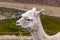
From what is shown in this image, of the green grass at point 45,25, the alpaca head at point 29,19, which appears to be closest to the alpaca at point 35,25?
the alpaca head at point 29,19

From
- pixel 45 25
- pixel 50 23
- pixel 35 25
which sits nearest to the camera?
pixel 35 25

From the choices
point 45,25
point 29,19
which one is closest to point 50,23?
point 45,25

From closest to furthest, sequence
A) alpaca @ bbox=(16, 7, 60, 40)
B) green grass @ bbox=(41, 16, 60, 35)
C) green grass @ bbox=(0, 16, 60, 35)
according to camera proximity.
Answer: alpaca @ bbox=(16, 7, 60, 40) < green grass @ bbox=(0, 16, 60, 35) < green grass @ bbox=(41, 16, 60, 35)

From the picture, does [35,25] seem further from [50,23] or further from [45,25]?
[50,23]

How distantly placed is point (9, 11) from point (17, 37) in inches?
207

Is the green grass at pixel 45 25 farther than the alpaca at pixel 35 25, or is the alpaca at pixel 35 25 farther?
the green grass at pixel 45 25

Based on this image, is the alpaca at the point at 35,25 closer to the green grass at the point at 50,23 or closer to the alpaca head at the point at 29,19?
the alpaca head at the point at 29,19

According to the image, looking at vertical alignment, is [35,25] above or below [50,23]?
above

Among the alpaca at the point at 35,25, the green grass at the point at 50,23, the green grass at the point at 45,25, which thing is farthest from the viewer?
the green grass at the point at 50,23

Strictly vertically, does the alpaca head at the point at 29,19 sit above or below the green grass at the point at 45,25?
above

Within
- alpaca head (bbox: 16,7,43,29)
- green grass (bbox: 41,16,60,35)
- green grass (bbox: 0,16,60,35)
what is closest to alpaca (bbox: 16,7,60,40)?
alpaca head (bbox: 16,7,43,29)

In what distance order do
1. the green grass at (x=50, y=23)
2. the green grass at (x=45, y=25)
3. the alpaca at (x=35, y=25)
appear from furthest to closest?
the green grass at (x=50, y=23) → the green grass at (x=45, y=25) → the alpaca at (x=35, y=25)

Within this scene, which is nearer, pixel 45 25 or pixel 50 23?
pixel 45 25

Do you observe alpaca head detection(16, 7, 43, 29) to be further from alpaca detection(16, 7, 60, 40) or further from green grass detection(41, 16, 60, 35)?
green grass detection(41, 16, 60, 35)
